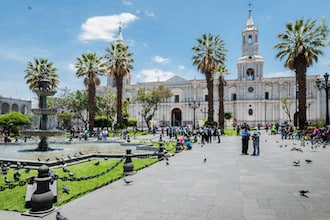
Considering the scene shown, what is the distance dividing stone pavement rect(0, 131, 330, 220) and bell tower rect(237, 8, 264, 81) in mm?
52432

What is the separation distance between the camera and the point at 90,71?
3055 centimetres

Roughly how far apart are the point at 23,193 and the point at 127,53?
27269mm

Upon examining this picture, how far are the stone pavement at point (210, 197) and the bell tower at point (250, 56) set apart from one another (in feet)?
172

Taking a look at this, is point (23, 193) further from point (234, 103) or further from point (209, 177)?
point (234, 103)

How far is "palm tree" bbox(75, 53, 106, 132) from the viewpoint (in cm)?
3059

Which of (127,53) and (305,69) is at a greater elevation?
(127,53)

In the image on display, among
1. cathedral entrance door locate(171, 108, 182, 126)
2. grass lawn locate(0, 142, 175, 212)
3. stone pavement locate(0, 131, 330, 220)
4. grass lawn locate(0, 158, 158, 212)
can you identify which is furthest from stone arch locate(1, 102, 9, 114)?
stone pavement locate(0, 131, 330, 220)

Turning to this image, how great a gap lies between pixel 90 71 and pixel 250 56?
3899cm

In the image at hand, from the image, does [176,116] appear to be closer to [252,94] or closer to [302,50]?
[252,94]

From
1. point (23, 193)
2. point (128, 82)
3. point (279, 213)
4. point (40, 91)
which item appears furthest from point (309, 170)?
point (128, 82)

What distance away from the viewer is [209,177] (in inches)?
298

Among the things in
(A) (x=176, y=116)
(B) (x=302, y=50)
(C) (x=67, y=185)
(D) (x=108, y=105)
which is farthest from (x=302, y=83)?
(A) (x=176, y=116)

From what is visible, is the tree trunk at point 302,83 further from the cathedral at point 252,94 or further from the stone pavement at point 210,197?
the cathedral at point 252,94

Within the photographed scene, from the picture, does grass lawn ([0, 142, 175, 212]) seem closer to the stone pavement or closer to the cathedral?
the stone pavement
